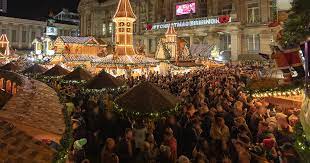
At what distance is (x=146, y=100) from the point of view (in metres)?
8.30

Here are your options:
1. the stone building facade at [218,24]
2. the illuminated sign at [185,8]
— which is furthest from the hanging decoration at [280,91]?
the illuminated sign at [185,8]

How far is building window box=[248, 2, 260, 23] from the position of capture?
45.8m

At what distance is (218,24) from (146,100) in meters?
39.1

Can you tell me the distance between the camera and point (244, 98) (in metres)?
11.6

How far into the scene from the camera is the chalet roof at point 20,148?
2.92 meters

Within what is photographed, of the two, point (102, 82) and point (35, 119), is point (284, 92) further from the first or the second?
point (102, 82)

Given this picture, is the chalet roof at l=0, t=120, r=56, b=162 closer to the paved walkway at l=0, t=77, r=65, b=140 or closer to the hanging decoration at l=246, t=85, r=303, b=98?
the paved walkway at l=0, t=77, r=65, b=140

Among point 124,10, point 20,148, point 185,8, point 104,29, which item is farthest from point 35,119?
point 104,29

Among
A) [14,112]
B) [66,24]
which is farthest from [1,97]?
[66,24]

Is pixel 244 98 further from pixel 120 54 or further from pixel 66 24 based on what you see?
pixel 66 24

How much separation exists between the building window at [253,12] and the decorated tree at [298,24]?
37.2m

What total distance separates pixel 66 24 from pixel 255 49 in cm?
5180

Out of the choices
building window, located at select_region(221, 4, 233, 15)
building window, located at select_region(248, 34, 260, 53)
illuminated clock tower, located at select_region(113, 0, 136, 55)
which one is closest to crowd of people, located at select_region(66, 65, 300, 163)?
illuminated clock tower, located at select_region(113, 0, 136, 55)

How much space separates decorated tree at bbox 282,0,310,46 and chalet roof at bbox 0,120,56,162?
8.19 m
